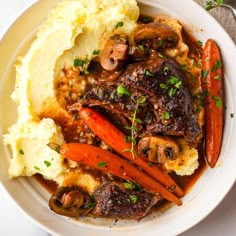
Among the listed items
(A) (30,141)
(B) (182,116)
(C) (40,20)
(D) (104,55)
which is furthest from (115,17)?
(A) (30,141)

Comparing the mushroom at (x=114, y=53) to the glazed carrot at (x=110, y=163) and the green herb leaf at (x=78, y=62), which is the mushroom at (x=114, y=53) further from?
the glazed carrot at (x=110, y=163)

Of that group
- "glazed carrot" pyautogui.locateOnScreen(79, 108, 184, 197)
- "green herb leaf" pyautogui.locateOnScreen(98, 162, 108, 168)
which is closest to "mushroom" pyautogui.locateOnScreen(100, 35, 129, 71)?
"glazed carrot" pyautogui.locateOnScreen(79, 108, 184, 197)

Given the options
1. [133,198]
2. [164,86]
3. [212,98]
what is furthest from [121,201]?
[212,98]

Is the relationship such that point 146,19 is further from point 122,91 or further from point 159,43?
point 122,91

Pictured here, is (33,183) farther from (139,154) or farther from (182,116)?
(182,116)

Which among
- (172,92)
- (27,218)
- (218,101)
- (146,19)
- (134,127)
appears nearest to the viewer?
(172,92)

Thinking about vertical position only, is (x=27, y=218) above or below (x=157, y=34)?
below

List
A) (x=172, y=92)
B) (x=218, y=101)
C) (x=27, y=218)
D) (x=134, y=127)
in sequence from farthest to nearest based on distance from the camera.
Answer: (x=27, y=218) → (x=218, y=101) → (x=134, y=127) → (x=172, y=92)

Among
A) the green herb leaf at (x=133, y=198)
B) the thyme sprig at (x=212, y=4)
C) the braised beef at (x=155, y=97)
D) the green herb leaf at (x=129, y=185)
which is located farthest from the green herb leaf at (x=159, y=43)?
the green herb leaf at (x=133, y=198)
